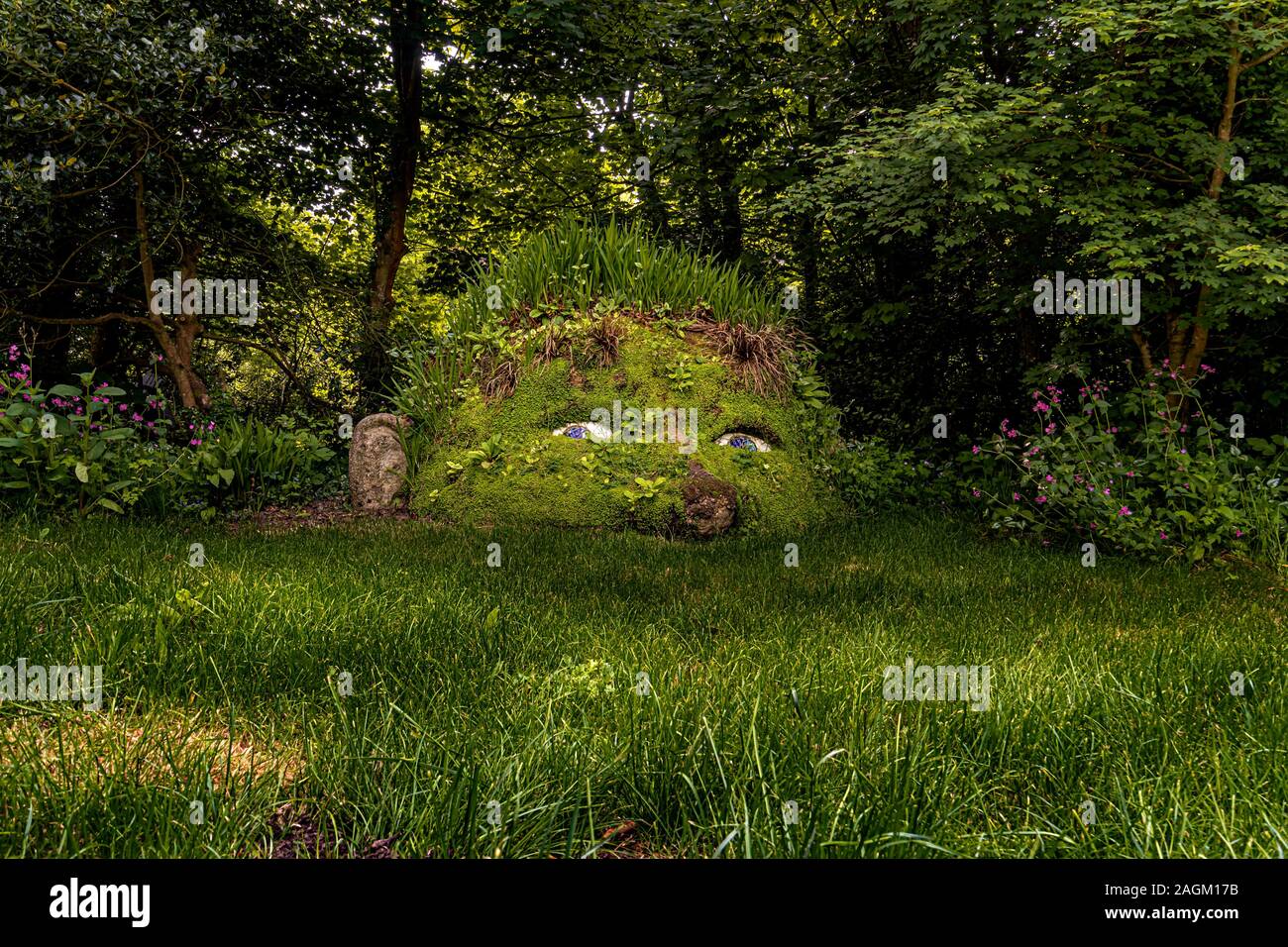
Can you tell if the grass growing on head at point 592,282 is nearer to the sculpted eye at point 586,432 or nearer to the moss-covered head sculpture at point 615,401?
the moss-covered head sculpture at point 615,401

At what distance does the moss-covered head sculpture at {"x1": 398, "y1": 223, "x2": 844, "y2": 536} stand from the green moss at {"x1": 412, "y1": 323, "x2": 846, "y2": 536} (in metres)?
0.01

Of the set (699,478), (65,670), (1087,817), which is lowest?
(1087,817)

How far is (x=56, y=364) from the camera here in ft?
27.8

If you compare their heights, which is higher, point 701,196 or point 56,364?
point 701,196

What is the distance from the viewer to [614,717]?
2334 mm

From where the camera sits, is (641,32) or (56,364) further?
(641,32)

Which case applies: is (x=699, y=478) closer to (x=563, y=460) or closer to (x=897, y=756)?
(x=563, y=460)

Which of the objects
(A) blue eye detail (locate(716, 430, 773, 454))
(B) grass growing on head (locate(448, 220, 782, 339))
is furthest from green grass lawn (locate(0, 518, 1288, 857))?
(B) grass growing on head (locate(448, 220, 782, 339))

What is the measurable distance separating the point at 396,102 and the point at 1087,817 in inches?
462

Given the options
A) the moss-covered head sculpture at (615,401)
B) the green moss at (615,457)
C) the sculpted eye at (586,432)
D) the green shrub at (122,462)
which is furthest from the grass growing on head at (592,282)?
the green shrub at (122,462)

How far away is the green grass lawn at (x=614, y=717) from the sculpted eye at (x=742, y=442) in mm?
2658

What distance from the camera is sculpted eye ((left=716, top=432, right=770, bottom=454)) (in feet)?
22.6
